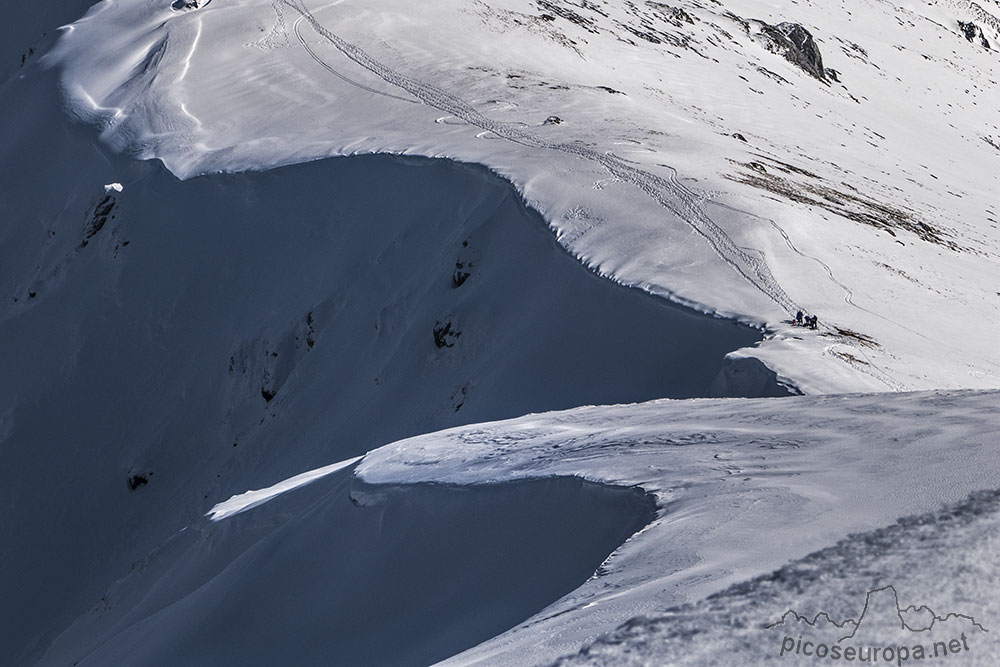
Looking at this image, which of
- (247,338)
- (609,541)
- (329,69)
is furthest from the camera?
(329,69)

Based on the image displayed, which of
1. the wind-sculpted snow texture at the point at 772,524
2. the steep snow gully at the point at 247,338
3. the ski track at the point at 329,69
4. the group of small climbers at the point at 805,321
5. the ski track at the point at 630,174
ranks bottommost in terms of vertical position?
the steep snow gully at the point at 247,338

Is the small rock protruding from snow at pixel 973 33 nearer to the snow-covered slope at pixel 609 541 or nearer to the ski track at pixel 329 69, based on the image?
the ski track at pixel 329 69

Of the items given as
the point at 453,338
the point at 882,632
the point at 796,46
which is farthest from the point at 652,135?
the point at 796,46

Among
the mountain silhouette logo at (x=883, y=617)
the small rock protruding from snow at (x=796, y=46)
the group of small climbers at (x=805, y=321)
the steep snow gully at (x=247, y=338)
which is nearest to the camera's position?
the mountain silhouette logo at (x=883, y=617)

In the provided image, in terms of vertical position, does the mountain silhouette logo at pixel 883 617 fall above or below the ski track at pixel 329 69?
above

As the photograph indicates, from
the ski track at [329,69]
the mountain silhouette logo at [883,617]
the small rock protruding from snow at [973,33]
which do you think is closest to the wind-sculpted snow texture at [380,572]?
the mountain silhouette logo at [883,617]

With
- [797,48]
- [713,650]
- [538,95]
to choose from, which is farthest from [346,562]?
[797,48]

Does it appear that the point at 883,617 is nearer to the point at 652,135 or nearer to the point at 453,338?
the point at 453,338
